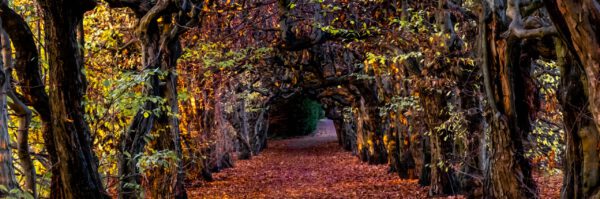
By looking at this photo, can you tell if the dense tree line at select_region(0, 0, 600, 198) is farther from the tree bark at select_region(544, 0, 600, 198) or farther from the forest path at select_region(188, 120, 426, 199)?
the forest path at select_region(188, 120, 426, 199)

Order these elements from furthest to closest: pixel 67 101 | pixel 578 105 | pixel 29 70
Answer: pixel 578 105 → pixel 29 70 → pixel 67 101

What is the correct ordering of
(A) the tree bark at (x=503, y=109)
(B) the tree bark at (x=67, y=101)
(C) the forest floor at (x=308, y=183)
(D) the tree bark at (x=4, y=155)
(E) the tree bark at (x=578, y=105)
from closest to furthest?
(D) the tree bark at (x=4, y=155) → (E) the tree bark at (x=578, y=105) → (B) the tree bark at (x=67, y=101) → (A) the tree bark at (x=503, y=109) → (C) the forest floor at (x=308, y=183)

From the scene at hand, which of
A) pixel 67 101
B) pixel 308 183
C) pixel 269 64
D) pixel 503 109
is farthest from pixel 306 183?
pixel 67 101

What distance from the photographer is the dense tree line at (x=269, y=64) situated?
17.8ft

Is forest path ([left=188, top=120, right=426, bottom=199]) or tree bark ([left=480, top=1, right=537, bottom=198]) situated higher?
tree bark ([left=480, top=1, right=537, bottom=198])

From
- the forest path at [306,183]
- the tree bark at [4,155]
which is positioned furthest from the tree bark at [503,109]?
the forest path at [306,183]

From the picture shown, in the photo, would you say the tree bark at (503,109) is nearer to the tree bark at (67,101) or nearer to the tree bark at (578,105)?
the tree bark at (578,105)

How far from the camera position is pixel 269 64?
23.9m

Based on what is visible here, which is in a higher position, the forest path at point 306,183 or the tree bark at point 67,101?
the tree bark at point 67,101

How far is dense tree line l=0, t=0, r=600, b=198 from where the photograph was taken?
17.8 ft

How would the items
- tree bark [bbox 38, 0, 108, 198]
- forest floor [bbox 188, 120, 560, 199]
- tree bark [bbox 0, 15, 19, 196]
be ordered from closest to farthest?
tree bark [bbox 0, 15, 19, 196], tree bark [bbox 38, 0, 108, 198], forest floor [bbox 188, 120, 560, 199]

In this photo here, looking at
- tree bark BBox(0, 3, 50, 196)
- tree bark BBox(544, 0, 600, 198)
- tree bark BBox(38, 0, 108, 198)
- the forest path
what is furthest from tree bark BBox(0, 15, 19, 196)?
the forest path

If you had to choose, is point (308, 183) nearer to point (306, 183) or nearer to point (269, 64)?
point (306, 183)

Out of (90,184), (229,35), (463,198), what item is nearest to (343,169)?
(229,35)
